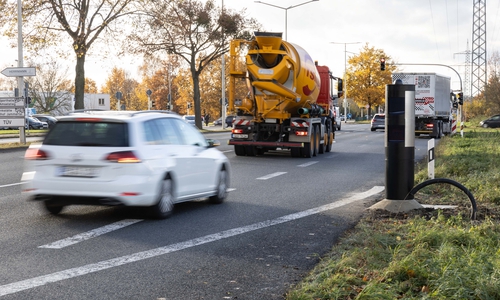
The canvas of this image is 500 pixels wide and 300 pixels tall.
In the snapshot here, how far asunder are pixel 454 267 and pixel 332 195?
24.5 ft

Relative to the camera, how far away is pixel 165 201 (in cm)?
1031

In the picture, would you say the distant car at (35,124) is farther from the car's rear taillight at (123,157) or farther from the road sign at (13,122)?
the car's rear taillight at (123,157)

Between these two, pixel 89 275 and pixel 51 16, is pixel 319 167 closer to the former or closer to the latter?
pixel 89 275

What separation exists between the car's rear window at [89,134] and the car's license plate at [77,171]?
32 centimetres

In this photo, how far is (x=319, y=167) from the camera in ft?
67.9

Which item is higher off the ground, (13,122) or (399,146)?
(13,122)

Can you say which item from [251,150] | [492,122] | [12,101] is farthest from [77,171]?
[492,122]

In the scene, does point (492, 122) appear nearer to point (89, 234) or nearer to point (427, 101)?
point (427, 101)

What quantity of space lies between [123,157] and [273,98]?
1458 cm

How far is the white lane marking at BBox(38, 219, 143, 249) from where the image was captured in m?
8.13

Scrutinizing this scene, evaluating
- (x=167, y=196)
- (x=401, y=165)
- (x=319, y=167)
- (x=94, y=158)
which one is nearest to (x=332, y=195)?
(x=401, y=165)

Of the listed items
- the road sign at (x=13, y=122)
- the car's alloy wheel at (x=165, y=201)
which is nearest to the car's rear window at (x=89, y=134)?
the car's alloy wheel at (x=165, y=201)

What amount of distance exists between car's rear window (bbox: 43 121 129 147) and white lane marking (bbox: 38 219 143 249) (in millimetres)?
995

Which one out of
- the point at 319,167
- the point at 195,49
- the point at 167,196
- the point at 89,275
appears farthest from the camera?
the point at 195,49
